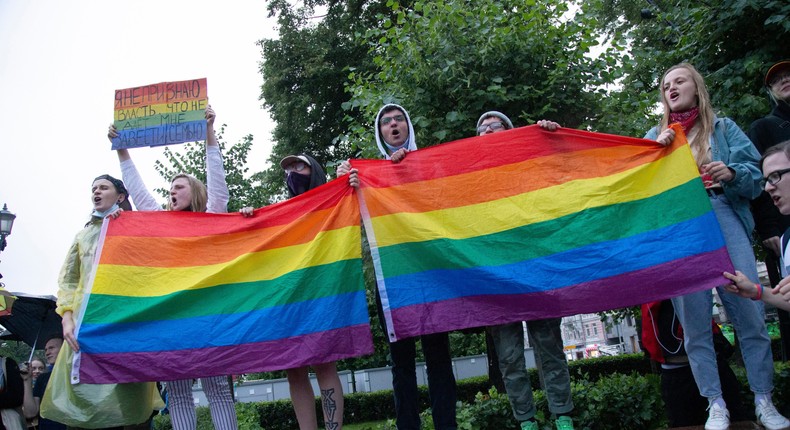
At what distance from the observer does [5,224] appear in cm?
1092

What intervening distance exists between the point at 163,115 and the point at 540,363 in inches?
130

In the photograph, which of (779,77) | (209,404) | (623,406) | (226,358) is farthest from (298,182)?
(779,77)

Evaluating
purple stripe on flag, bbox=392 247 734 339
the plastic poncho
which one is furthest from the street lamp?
purple stripe on flag, bbox=392 247 734 339

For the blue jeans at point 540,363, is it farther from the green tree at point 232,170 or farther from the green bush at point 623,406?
the green tree at point 232,170

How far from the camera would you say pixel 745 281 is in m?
2.83

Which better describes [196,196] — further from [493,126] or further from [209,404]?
[493,126]

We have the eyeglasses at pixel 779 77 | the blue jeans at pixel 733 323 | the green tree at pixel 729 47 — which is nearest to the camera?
the blue jeans at pixel 733 323

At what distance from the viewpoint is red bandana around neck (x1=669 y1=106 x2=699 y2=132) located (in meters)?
4.01

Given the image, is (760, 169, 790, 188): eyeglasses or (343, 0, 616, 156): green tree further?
(343, 0, 616, 156): green tree

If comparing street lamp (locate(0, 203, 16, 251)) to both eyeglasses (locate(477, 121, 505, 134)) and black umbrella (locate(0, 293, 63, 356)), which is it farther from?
eyeglasses (locate(477, 121, 505, 134))

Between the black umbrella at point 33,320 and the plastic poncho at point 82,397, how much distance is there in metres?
3.15

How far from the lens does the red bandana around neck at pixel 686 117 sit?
4.01 meters

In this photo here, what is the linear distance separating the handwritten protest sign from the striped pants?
1804 millimetres

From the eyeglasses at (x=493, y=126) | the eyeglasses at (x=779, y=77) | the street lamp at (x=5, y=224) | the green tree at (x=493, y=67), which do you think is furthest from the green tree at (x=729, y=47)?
the street lamp at (x=5, y=224)
